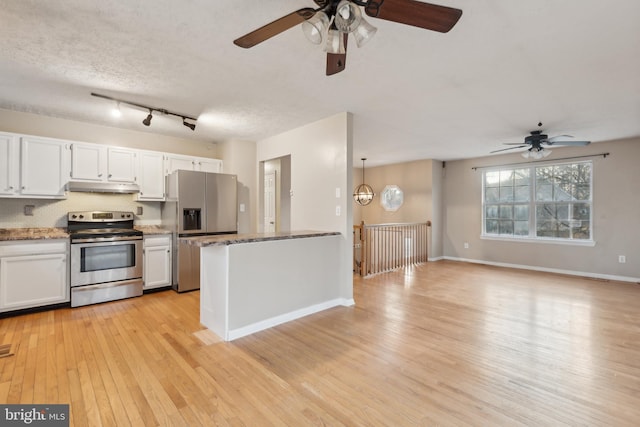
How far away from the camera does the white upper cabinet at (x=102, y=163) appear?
3.95 meters

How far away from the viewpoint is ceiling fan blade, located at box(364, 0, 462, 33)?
4.57 feet

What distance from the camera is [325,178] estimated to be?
3975 millimetres

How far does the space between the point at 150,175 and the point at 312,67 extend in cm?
328

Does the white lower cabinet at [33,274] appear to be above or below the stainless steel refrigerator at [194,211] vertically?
below

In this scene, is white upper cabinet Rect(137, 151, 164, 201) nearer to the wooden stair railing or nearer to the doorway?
the doorway

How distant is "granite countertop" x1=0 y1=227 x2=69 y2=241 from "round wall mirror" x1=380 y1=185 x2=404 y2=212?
6.74 meters

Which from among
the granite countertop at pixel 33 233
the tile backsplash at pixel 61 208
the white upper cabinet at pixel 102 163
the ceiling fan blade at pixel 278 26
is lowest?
the granite countertop at pixel 33 233

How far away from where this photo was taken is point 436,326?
3.13m

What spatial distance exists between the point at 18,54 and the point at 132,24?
1.21 meters

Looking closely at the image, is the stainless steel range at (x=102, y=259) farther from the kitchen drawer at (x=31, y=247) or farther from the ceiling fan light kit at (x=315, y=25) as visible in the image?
the ceiling fan light kit at (x=315, y=25)

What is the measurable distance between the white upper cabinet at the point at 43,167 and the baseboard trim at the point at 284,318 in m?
3.05

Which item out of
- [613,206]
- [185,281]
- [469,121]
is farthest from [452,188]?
[185,281]

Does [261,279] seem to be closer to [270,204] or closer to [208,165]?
[208,165]

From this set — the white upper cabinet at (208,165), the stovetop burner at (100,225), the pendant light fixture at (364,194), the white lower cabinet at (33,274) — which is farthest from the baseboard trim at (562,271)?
the white lower cabinet at (33,274)
